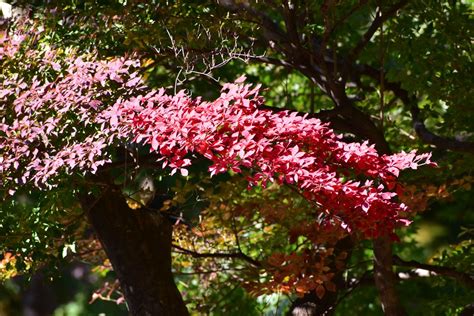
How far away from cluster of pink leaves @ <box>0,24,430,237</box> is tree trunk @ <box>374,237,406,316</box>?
1383 millimetres

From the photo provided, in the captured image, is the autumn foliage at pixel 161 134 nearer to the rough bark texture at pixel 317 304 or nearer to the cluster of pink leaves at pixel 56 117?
the cluster of pink leaves at pixel 56 117

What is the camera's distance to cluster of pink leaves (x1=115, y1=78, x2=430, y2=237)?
4.24 meters

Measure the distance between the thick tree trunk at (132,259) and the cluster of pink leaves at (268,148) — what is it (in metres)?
1.30

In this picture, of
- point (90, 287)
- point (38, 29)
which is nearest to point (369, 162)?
point (38, 29)

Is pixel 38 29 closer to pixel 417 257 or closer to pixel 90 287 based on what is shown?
pixel 417 257

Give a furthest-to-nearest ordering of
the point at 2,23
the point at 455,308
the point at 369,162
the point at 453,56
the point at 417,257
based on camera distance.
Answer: the point at 417,257 → the point at 455,308 → the point at 453,56 → the point at 2,23 → the point at 369,162

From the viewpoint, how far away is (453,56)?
623 cm

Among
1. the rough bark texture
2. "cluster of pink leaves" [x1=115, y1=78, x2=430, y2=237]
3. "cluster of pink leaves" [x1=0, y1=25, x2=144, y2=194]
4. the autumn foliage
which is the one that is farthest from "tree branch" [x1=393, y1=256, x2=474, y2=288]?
"cluster of pink leaves" [x1=0, y1=25, x2=144, y2=194]

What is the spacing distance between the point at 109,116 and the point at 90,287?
13522 mm

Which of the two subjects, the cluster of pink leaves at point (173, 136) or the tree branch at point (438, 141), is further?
the tree branch at point (438, 141)

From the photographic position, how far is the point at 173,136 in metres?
4.23

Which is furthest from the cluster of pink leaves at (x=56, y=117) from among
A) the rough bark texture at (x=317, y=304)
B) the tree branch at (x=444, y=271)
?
the tree branch at (x=444, y=271)

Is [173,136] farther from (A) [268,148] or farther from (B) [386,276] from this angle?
(B) [386,276]

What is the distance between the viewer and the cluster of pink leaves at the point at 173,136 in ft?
14.0
